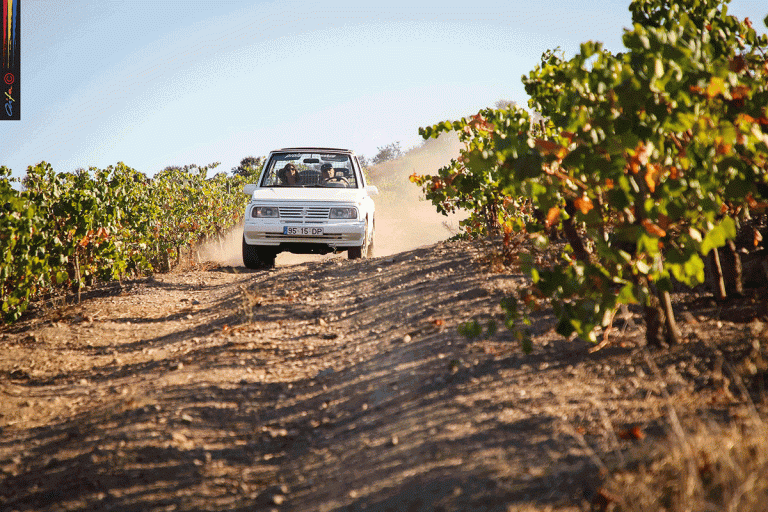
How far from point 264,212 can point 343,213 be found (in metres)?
1.17

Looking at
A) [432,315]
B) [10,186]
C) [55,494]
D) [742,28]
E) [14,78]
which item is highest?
[14,78]

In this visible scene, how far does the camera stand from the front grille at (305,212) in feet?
30.8

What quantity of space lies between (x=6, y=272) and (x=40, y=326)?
723 millimetres

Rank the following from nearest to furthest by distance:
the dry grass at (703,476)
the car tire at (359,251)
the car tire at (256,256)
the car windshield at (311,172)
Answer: the dry grass at (703,476) < the car tire at (359,251) < the car tire at (256,256) < the car windshield at (311,172)

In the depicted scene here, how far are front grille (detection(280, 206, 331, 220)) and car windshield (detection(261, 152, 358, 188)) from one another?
93cm

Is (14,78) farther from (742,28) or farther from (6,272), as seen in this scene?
(742,28)

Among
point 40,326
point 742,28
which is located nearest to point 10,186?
point 40,326

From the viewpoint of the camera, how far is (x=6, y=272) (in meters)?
5.87

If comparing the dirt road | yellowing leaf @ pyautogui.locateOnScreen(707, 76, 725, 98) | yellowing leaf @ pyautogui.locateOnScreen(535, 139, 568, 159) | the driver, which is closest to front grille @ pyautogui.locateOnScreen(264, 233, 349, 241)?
the driver

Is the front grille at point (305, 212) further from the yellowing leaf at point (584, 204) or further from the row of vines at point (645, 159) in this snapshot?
the yellowing leaf at point (584, 204)

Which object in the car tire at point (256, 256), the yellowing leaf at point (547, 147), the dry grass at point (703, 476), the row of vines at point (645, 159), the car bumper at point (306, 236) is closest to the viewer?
the dry grass at point (703, 476)

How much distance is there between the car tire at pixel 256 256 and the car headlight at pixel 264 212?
2.51 feet

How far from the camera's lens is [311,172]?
10.5m

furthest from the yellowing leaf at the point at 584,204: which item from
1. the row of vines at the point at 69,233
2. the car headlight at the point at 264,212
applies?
the car headlight at the point at 264,212
